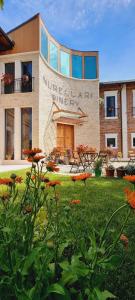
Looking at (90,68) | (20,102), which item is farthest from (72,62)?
(20,102)

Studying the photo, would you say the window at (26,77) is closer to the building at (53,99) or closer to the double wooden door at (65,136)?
the building at (53,99)

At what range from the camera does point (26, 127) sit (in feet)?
50.4

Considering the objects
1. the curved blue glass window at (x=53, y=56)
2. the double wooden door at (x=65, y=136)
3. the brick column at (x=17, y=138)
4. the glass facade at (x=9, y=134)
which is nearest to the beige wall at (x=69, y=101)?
the double wooden door at (x=65, y=136)

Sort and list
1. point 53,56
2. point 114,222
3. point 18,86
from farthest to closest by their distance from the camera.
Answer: point 53,56
point 18,86
point 114,222

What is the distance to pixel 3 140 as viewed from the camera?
1531 cm

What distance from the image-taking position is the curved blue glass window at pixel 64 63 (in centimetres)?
1824

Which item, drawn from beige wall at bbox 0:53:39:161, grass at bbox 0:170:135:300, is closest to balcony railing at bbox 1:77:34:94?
beige wall at bbox 0:53:39:161

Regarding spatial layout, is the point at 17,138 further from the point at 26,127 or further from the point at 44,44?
the point at 44,44

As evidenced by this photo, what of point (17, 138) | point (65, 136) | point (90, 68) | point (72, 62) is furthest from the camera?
point (90, 68)

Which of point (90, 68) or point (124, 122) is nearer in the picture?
point (90, 68)

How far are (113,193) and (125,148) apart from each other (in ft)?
50.7

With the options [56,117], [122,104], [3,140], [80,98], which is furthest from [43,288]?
[122,104]

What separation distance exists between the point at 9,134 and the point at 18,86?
9.71 feet

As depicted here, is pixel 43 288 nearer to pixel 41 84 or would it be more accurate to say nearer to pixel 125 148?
pixel 41 84
